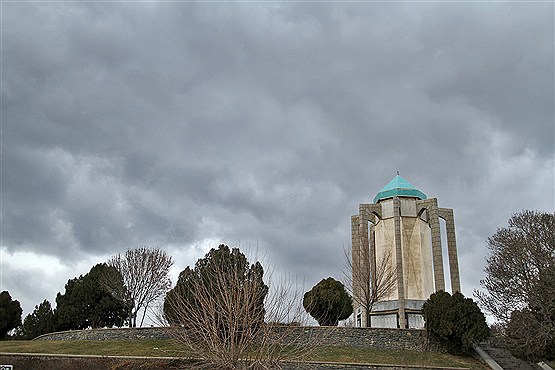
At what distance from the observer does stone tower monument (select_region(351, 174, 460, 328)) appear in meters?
30.8

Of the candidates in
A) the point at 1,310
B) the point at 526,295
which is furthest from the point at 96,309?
the point at 526,295

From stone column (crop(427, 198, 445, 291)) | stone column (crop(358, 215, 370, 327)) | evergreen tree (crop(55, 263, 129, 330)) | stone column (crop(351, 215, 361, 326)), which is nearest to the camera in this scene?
stone column (crop(427, 198, 445, 291))

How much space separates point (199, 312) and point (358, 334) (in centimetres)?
1235

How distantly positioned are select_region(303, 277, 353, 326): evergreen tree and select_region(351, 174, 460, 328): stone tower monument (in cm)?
75

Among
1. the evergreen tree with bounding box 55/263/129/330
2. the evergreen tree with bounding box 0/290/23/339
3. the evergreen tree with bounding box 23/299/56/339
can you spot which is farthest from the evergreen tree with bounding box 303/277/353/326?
the evergreen tree with bounding box 0/290/23/339

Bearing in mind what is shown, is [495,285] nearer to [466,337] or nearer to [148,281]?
[466,337]

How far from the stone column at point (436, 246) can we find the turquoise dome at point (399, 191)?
1.50 meters

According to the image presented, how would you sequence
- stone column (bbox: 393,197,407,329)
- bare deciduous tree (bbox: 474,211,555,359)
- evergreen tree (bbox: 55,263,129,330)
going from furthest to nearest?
evergreen tree (bbox: 55,263,129,330) < stone column (bbox: 393,197,407,329) < bare deciduous tree (bbox: 474,211,555,359)

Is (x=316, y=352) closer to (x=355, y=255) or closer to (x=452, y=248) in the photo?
(x=355, y=255)

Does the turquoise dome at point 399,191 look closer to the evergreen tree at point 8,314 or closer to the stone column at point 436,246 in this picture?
the stone column at point 436,246

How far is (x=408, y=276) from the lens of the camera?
32281 millimetres

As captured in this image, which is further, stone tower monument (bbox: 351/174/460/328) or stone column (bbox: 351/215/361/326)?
stone column (bbox: 351/215/361/326)

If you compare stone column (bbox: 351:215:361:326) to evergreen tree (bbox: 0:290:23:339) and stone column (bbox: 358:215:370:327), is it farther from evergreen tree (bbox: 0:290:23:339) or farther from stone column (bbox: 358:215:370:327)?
evergreen tree (bbox: 0:290:23:339)

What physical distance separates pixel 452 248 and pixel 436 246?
97 cm
